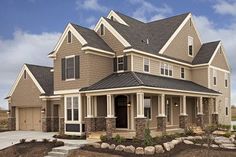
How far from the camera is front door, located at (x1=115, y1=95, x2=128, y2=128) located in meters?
24.7

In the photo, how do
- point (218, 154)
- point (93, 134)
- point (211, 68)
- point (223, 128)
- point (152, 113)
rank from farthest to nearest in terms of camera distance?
point (211, 68) < point (223, 128) < point (152, 113) < point (93, 134) < point (218, 154)

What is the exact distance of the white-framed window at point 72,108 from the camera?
23781 millimetres

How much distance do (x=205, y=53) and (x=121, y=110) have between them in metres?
13.3

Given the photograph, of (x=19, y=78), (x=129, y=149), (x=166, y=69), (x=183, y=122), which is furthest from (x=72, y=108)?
(x=19, y=78)

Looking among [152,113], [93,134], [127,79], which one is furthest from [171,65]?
[93,134]

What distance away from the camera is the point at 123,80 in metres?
21.9

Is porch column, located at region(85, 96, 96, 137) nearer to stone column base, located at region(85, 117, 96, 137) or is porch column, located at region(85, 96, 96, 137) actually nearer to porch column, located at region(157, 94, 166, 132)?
stone column base, located at region(85, 117, 96, 137)

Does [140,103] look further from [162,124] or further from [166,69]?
[166,69]

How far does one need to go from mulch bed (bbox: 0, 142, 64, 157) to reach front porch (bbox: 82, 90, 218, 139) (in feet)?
10.0

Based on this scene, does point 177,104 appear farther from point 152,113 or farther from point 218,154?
point 218,154

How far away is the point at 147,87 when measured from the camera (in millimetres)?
20000

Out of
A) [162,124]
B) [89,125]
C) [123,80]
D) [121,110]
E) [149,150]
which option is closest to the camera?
[149,150]

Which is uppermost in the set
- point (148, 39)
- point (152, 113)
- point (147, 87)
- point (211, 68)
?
point (148, 39)

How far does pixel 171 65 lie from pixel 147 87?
32.4 ft
